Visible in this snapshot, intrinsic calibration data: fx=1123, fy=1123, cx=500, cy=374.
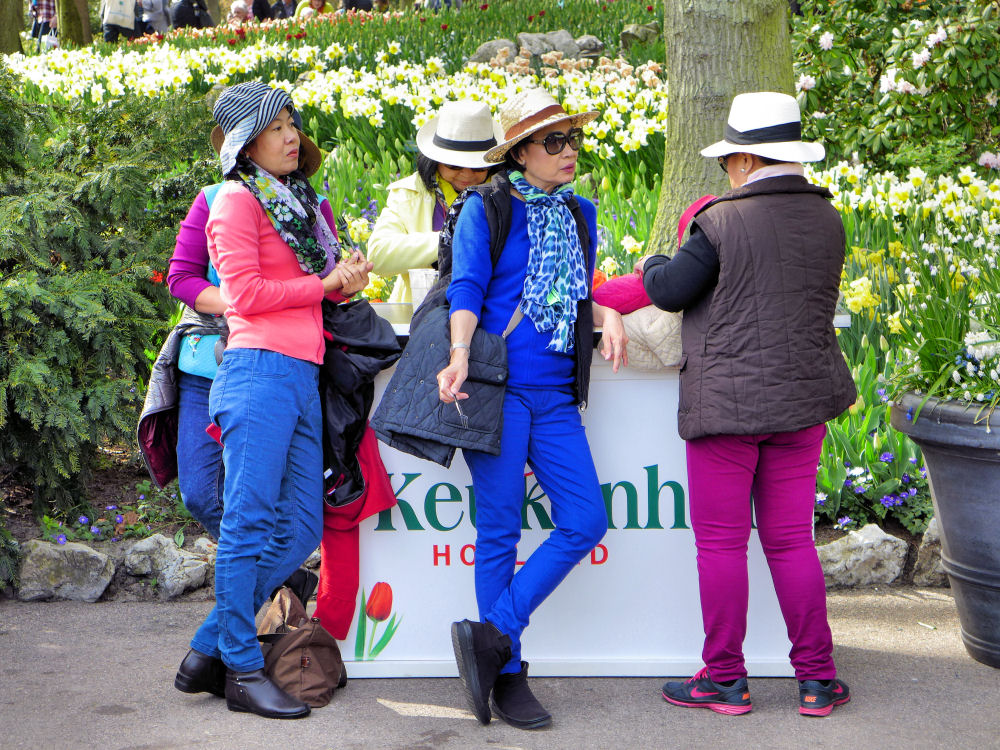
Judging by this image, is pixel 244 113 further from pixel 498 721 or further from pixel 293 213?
pixel 498 721

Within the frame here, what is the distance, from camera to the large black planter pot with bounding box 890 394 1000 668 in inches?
126

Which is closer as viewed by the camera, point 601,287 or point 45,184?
point 601,287

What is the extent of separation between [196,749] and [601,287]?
1.67m

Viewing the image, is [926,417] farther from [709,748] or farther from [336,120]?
[336,120]

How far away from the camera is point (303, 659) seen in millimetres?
3195

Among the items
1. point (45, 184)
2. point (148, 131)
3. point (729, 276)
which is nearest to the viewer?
point (729, 276)

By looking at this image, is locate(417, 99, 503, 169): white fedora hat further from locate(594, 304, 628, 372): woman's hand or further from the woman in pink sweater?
locate(594, 304, 628, 372): woman's hand

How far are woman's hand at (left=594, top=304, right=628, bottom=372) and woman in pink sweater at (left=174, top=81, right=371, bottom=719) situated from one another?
0.68 metres

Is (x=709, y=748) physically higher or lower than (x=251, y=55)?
lower

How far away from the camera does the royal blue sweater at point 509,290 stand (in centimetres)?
295

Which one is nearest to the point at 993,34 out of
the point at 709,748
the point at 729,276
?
the point at 729,276

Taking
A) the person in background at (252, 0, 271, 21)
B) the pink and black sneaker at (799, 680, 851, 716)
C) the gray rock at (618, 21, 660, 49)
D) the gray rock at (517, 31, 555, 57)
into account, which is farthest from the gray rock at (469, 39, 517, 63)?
the person in background at (252, 0, 271, 21)

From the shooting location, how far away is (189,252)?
317 centimetres

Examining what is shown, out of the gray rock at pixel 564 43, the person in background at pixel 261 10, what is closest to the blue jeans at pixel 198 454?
the gray rock at pixel 564 43
